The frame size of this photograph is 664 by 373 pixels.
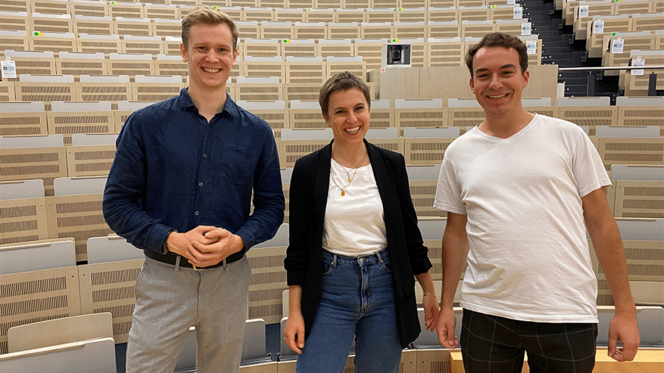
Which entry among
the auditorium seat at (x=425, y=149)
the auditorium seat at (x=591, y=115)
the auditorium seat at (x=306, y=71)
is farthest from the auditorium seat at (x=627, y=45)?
the auditorium seat at (x=425, y=149)

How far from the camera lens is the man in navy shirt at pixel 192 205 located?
0.78 metres

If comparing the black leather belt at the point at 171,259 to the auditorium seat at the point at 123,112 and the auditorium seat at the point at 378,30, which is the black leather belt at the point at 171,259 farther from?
the auditorium seat at the point at 378,30

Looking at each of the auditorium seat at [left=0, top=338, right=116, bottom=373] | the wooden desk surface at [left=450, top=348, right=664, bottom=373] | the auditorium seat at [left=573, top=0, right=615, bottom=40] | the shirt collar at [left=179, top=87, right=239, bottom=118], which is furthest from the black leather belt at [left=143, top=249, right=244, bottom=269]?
the auditorium seat at [left=573, top=0, right=615, bottom=40]

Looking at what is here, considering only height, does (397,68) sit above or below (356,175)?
above

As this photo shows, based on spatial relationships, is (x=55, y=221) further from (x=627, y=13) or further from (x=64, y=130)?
(x=627, y=13)

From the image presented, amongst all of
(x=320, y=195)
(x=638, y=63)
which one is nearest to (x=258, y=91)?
(x=320, y=195)

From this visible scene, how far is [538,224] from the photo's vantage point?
75 cm

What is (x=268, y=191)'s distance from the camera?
889 mm

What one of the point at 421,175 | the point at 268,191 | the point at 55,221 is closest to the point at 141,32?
the point at 55,221

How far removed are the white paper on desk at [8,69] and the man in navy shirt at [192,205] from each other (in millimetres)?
3664

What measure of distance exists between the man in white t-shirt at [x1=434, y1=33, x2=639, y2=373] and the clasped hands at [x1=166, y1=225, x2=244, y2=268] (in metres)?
0.49

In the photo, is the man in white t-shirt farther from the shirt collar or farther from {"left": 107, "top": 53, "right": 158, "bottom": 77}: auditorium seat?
{"left": 107, "top": 53, "right": 158, "bottom": 77}: auditorium seat

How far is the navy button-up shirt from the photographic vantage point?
782 millimetres

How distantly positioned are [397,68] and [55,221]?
2.77 metres
